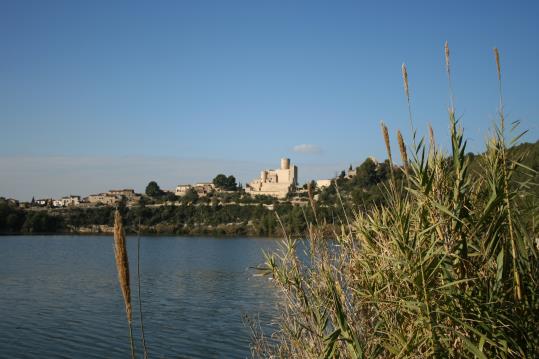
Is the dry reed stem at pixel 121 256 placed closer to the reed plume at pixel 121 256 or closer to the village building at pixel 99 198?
the reed plume at pixel 121 256

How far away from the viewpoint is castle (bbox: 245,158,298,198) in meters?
99.6

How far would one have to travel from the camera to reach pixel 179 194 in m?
109

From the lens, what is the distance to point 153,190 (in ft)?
356

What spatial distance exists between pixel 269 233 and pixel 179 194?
43891mm

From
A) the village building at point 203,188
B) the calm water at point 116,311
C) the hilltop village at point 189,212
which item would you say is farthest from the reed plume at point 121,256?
the village building at point 203,188

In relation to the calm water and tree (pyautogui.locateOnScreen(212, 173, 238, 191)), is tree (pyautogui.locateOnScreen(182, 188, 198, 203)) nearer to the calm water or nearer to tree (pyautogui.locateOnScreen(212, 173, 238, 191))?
tree (pyautogui.locateOnScreen(212, 173, 238, 191))

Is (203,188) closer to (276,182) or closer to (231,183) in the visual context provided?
(231,183)

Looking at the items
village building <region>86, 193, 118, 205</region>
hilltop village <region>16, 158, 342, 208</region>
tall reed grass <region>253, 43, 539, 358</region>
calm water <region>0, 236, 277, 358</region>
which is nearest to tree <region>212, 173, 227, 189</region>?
hilltop village <region>16, 158, 342, 208</region>

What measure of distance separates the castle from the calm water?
220 feet

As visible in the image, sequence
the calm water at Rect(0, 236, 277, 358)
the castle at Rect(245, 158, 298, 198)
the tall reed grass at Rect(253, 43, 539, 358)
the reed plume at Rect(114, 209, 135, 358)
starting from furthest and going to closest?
the castle at Rect(245, 158, 298, 198)
the calm water at Rect(0, 236, 277, 358)
the tall reed grass at Rect(253, 43, 539, 358)
the reed plume at Rect(114, 209, 135, 358)

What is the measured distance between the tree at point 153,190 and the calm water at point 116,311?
2976 inches

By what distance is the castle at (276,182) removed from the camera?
327 feet

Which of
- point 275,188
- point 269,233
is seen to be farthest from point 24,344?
point 275,188

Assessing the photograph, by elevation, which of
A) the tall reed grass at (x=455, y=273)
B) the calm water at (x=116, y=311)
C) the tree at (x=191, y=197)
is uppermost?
the tree at (x=191, y=197)
